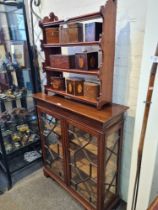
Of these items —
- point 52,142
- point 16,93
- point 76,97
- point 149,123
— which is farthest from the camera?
point 16,93

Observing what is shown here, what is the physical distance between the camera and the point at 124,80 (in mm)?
1415

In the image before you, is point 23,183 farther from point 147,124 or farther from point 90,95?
point 147,124

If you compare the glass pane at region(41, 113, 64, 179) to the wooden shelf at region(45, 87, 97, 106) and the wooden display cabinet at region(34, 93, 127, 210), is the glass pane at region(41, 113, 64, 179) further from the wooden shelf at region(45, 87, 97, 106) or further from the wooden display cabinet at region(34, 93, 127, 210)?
the wooden shelf at region(45, 87, 97, 106)

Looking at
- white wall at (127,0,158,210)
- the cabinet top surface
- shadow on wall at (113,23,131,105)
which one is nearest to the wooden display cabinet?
the cabinet top surface

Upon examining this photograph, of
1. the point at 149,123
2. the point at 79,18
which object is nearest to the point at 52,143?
the point at 149,123

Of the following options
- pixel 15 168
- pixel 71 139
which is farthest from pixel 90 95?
pixel 15 168

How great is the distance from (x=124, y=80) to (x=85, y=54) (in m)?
0.37

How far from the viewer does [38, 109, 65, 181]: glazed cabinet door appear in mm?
1735

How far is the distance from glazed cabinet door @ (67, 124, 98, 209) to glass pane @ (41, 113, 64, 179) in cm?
18

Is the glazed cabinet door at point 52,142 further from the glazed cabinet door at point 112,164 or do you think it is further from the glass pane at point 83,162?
the glazed cabinet door at point 112,164

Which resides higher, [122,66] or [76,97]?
[122,66]

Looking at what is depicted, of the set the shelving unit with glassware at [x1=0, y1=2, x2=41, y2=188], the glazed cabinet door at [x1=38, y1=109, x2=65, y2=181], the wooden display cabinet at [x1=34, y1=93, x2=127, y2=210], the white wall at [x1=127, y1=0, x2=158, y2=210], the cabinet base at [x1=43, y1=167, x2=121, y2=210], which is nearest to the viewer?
the white wall at [x1=127, y1=0, x2=158, y2=210]

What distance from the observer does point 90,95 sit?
1.41 metres

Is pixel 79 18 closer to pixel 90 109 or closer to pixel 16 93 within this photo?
pixel 90 109
